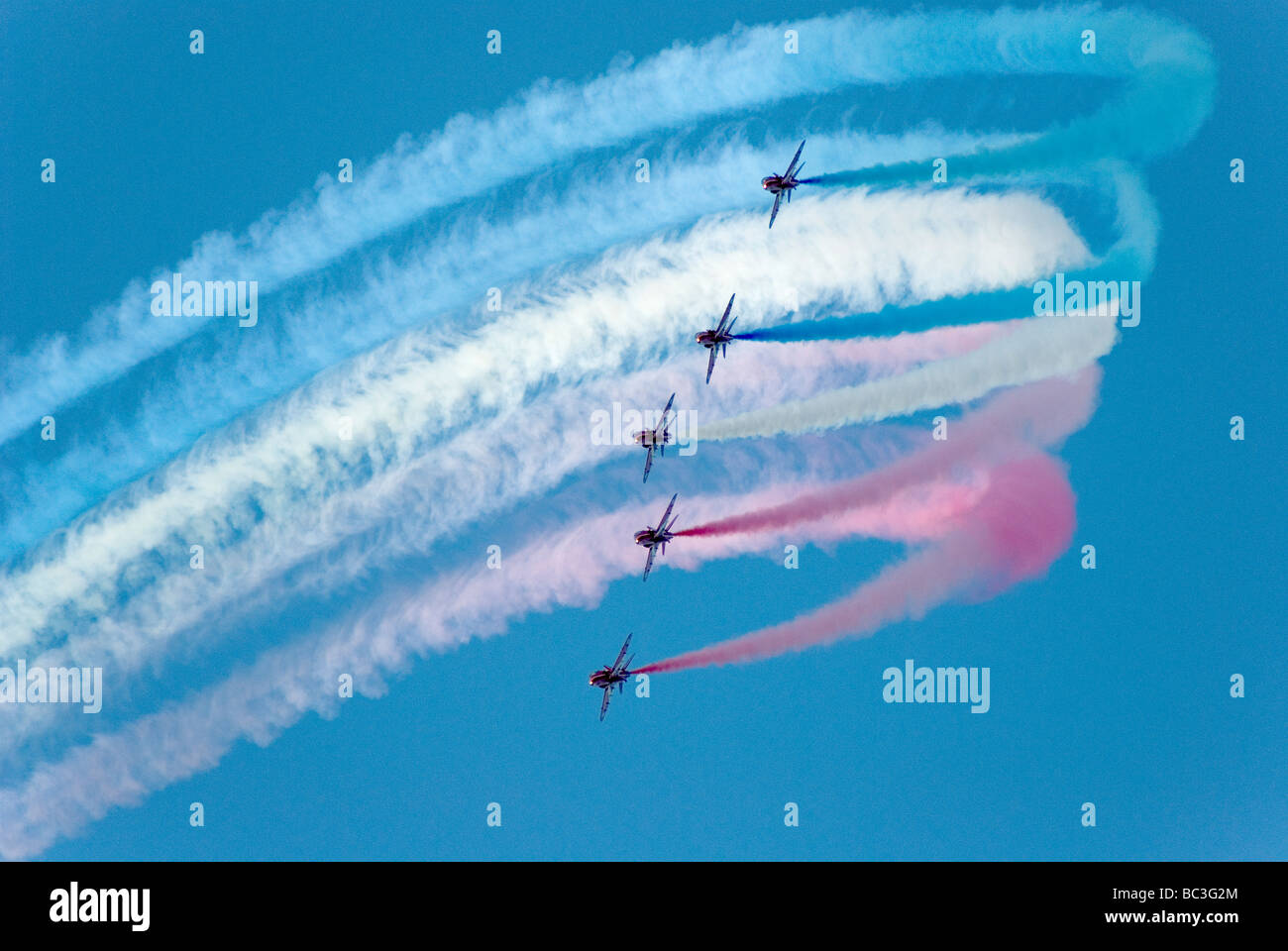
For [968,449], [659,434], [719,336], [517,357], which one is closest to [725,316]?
[719,336]

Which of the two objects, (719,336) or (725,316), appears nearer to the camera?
(725,316)

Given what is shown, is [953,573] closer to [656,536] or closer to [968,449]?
[968,449]

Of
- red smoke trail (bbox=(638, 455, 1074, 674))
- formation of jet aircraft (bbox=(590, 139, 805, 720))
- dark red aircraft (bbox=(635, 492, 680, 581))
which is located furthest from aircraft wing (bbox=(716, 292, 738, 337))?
red smoke trail (bbox=(638, 455, 1074, 674))

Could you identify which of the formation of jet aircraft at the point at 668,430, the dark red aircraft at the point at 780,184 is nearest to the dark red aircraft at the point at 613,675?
the formation of jet aircraft at the point at 668,430

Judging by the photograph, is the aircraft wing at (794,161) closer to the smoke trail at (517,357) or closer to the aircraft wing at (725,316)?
the smoke trail at (517,357)

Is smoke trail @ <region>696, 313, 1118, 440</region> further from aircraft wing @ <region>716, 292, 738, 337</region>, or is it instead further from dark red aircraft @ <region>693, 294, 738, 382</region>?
aircraft wing @ <region>716, 292, 738, 337</region>

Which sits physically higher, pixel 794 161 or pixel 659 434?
pixel 794 161

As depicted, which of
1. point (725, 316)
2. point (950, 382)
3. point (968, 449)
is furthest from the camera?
point (968, 449)
